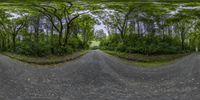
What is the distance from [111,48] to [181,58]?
7.13 feet

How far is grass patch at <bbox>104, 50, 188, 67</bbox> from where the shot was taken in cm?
1173

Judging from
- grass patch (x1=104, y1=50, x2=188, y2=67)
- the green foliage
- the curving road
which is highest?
the green foliage

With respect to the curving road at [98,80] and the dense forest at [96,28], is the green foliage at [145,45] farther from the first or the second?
the curving road at [98,80]

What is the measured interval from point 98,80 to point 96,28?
167cm

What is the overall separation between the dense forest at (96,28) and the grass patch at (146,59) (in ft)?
0.45

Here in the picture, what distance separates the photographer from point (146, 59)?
1170 centimetres

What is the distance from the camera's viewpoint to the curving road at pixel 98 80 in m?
10.4

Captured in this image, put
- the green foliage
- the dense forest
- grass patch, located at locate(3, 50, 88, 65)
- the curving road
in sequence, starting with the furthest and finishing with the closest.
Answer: grass patch, located at locate(3, 50, 88, 65), the dense forest, the green foliage, the curving road

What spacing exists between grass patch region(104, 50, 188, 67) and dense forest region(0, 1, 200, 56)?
0.14 m

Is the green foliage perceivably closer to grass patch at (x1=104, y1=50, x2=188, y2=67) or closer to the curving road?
grass patch at (x1=104, y1=50, x2=188, y2=67)

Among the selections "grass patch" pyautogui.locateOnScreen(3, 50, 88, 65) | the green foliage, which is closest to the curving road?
"grass patch" pyautogui.locateOnScreen(3, 50, 88, 65)

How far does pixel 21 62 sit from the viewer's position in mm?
12492

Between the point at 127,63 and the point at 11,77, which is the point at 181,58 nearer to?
the point at 127,63

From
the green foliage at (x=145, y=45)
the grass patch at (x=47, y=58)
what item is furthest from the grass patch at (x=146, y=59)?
the grass patch at (x=47, y=58)
